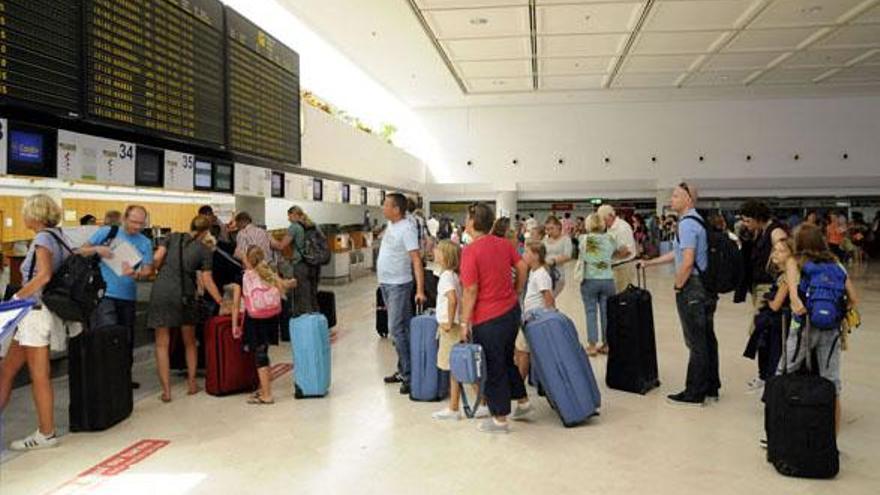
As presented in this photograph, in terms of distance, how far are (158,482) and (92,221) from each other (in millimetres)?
5617

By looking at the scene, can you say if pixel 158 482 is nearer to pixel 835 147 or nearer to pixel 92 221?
pixel 92 221

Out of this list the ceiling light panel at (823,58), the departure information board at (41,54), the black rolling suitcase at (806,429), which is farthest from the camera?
the ceiling light panel at (823,58)

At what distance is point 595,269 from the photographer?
6820 mm

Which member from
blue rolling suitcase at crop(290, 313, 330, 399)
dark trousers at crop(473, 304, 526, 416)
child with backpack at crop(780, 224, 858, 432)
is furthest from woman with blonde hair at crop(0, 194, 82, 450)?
child with backpack at crop(780, 224, 858, 432)

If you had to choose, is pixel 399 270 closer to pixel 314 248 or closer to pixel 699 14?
pixel 314 248

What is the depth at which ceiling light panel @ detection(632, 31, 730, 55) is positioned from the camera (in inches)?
559

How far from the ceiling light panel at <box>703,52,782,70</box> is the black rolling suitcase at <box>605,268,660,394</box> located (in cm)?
1293

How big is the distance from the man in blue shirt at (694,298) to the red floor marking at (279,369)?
12.1 feet

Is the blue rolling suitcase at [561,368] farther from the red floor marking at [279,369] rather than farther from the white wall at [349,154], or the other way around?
the white wall at [349,154]

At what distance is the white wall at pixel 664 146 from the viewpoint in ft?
73.8

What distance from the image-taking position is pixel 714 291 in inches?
198

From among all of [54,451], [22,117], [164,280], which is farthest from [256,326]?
[22,117]

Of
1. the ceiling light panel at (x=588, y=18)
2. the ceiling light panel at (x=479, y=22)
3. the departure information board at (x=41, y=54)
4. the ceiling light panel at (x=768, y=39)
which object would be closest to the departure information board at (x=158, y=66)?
the departure information board at (x=41, y=54)

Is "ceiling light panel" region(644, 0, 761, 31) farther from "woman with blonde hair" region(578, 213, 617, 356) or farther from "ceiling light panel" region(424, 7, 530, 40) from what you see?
"woman with blonde hair" region(578, 213, 617, 356)
